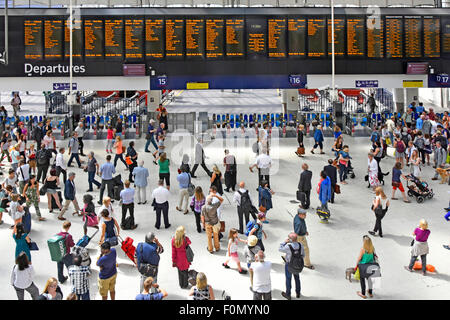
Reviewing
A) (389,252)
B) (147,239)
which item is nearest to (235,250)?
(147,239)

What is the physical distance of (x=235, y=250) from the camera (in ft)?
41.3

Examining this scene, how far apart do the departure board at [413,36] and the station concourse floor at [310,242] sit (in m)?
8.43

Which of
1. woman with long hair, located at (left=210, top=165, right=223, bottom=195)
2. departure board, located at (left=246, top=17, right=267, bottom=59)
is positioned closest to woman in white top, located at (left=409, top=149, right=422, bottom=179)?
woman with long hair, located at (left=210, top=165, right=223, bottom=195)

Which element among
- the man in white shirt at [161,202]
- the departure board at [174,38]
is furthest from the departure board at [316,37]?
the man in white shirt at [161,202]

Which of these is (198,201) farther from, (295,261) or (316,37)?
(316,37)

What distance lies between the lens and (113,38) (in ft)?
89.9

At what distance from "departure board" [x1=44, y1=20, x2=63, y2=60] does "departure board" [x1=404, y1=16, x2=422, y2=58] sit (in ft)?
50.2

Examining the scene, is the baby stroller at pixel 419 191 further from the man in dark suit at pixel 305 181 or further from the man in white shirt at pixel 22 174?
the man in white shirt at pixel 22 174

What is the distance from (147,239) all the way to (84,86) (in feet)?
59.3

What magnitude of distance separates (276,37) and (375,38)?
4.44m

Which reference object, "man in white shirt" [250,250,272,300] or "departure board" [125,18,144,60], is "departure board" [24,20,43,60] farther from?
"man in white shirt" [250,250,272,300]

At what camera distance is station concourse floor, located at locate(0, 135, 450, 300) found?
38.7 ft

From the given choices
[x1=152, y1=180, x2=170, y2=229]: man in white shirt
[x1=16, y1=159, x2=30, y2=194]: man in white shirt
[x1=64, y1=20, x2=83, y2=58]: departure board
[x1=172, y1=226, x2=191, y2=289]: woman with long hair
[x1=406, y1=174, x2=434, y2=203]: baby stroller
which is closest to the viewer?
[x1=172, y1=226, x2=191, y2=289]: woman with long hair

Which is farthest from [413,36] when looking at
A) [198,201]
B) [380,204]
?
[198,201]
